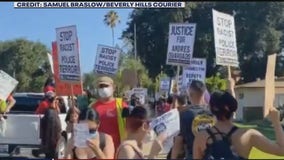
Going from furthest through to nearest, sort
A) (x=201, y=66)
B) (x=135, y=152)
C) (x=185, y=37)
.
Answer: (x=201, y=66)
(x=185, y=37)
(x=135, y=152)

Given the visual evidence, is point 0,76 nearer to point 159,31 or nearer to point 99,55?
point 99,55

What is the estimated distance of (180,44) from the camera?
11820 mm

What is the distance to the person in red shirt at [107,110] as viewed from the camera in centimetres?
859

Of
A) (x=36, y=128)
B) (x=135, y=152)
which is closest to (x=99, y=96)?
(x=135, y=152)

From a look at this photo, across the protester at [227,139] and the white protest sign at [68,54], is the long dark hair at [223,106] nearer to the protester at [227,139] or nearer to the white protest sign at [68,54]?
the protester at [227,139]

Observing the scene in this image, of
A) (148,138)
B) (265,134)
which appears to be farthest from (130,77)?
(265,134)

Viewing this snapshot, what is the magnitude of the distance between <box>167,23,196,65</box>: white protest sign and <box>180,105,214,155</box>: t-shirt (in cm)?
377

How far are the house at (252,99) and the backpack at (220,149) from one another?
49.5 metres

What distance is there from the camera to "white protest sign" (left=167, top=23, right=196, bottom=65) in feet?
38.2

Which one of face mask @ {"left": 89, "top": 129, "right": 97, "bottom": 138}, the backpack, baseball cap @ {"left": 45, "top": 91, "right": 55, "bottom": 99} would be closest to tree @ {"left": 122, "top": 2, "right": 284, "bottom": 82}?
baseball cap @ {"left": 45, "top": 91, "right": 55, "bottom": 99}

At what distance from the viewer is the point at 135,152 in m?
5.55

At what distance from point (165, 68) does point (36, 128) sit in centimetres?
5637

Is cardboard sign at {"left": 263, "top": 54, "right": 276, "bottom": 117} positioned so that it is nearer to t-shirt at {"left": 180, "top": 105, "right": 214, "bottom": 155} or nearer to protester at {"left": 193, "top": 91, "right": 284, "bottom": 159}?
protester at {"left": 193, "top": 91, "right": 284, "bottom": 159}

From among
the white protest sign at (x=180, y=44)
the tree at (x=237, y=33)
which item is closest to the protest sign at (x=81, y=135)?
the white protest sign at (x=180, y=44)
